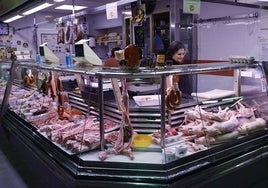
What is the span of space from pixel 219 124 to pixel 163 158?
2.46 feet

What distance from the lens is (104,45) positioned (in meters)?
9.54

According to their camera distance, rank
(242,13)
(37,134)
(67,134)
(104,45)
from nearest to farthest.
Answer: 1. (67,134)
2. (37,134)
3. (242,13)
4. (104,45)

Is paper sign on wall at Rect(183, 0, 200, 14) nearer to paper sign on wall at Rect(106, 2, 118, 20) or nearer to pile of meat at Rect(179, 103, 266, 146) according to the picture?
paper sign on wall at Rect(106, 2, 118, 20)

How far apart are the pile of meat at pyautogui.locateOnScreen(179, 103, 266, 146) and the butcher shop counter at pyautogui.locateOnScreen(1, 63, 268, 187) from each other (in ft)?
0.07

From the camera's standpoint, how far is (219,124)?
8.24ft

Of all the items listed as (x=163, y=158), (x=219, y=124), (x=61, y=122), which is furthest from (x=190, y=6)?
(x=61, y=122)

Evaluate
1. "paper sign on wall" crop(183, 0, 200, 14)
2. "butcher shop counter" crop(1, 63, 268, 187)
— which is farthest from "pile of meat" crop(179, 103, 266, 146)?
"paper sign on wall" crop(183, 0, 200, 14)

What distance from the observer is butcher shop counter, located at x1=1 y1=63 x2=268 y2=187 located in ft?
6.63

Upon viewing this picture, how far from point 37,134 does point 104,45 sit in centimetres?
690

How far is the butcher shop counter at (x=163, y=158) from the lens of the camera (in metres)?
2.02

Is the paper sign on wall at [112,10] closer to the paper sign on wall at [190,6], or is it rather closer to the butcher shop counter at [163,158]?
the paper sign on wall at [190,6]

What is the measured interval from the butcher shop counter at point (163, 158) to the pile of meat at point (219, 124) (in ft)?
0.07

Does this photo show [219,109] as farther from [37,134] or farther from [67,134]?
[37,134]

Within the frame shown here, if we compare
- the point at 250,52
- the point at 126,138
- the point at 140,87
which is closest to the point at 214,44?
the point at 250,52
